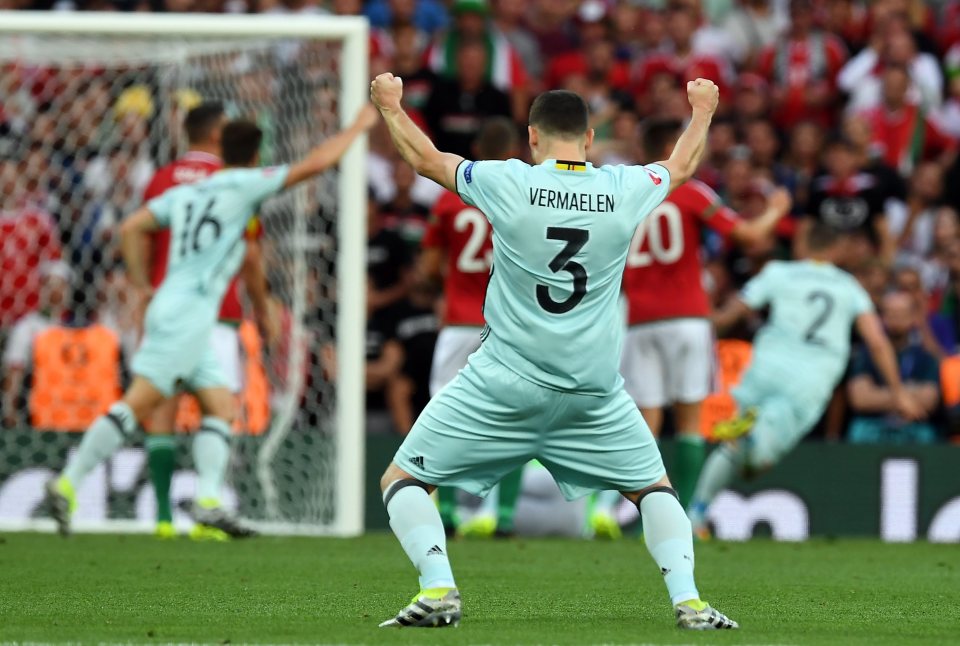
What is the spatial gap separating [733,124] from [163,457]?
7.29m

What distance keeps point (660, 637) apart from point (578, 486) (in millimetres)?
753

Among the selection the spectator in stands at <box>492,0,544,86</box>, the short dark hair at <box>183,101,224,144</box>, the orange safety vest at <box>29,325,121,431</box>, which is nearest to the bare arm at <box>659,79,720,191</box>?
the short dark hair at <box>183,101,224,144</box>

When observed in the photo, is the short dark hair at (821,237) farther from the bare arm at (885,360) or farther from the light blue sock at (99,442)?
the light blue sock at (99,442)

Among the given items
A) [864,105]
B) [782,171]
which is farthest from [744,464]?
[864,105]

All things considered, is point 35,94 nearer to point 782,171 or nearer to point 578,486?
point 782,171

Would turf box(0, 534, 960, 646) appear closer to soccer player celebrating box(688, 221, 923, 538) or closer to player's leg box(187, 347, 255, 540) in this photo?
player's leg box(187, 347, 255, 540)

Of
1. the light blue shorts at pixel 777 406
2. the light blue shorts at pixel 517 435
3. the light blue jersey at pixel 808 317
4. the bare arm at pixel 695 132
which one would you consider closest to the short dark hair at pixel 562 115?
the bare arm at pixel 695 132

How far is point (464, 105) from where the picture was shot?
15.5 meters

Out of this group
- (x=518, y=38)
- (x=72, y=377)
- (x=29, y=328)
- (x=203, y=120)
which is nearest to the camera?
(x=203, y=120)

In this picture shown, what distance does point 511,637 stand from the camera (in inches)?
228

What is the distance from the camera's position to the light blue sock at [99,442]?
33.7 ft

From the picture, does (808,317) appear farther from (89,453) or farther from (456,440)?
(456,440)

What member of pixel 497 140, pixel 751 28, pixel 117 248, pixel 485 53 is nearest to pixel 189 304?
pixel 497 140

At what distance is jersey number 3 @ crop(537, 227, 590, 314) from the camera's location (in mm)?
6164
